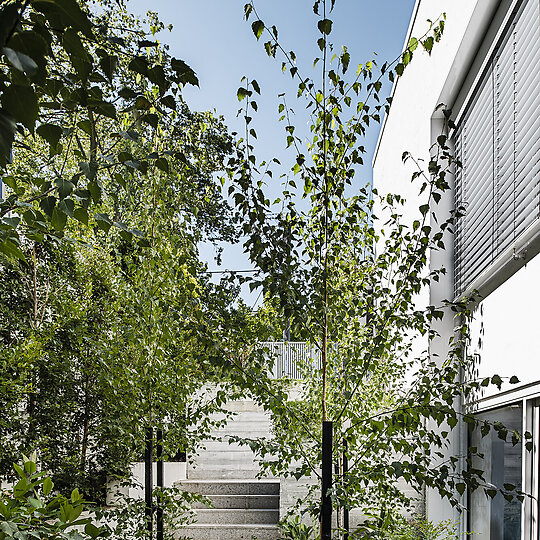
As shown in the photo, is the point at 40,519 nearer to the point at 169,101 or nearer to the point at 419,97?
the point at 169,101

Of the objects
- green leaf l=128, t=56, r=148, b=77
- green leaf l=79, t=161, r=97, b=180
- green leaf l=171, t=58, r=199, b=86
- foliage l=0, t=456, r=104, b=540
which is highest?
green leaf l=171, t=58, r=199, b=86

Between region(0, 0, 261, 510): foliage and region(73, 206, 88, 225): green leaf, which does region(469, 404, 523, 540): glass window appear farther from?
region(73, 206, 88, 225): green leaf

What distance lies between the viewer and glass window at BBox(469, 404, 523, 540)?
2844mm

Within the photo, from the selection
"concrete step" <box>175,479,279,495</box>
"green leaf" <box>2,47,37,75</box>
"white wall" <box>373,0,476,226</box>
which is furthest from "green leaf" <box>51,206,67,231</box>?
"concrete step" <box>175,479,279,495</box>

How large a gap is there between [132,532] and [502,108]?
297cm

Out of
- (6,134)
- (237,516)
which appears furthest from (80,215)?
(237,516)

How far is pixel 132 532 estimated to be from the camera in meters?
3.46

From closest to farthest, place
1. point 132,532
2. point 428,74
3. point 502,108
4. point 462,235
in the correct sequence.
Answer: point 502,108
point 132,532
point 462,235
point 428,74

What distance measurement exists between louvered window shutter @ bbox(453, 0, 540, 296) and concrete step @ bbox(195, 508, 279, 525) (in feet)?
11.0

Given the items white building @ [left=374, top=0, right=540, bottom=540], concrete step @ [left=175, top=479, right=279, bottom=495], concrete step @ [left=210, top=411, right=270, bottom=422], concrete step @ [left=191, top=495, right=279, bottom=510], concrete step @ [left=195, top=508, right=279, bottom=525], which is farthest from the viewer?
concrete step @ [left=210, top=411, right=270, bottom=422]

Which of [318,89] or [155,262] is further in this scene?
[155,262]

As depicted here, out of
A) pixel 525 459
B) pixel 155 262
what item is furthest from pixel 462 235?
pixel 155 262

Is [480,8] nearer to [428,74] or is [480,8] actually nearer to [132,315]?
[428,74]

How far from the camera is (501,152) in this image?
10.5ft
